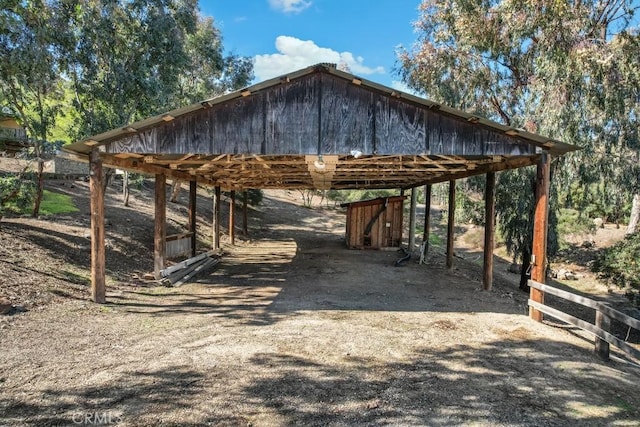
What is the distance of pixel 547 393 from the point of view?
161 inches

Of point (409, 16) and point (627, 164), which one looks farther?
point (409, 16)

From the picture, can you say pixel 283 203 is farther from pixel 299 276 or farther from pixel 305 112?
pixel 305 112

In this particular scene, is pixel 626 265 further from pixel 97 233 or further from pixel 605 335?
pixel 97 233

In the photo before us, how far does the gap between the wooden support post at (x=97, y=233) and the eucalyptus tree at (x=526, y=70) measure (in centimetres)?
1125

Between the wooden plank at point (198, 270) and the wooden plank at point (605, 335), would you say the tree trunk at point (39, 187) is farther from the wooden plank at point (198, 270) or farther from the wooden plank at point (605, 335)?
the wooden plank at point (605, 335)

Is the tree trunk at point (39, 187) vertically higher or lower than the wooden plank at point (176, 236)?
higher

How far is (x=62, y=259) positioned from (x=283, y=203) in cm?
2596

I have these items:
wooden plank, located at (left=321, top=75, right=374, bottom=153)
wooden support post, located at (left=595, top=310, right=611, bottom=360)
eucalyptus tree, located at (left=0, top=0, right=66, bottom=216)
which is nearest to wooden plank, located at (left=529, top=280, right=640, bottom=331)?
wooden support post, located at (left=595, top=310, right=611, bottom=360)

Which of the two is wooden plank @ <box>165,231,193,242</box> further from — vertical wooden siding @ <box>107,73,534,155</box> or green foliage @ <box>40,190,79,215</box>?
green foliage @ <box>40,190,79,215</box>

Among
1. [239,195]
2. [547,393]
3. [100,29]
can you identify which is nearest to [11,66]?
[100,29]

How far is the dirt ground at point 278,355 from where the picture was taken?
357 cm

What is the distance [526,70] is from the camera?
508 inches

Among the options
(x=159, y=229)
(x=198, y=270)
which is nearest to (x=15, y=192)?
(x=159, y=229)

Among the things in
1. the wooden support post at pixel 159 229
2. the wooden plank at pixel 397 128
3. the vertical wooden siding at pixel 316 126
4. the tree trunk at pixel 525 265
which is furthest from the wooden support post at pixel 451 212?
the wooden support post at pixel 159 229
